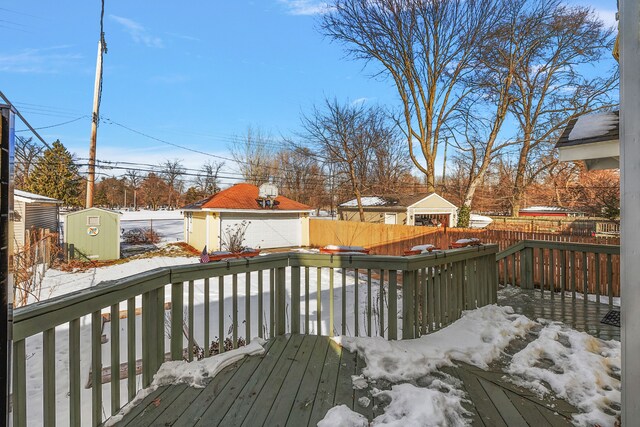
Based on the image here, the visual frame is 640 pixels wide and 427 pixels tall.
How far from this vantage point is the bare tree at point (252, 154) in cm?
2605

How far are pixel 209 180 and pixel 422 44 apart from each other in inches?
1006

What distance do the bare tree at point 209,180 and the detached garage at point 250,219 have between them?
45.0 ft

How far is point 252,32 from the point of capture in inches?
447

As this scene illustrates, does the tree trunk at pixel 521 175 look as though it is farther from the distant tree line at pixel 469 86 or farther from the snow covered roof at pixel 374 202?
the snow covered roof at pixel 374 202

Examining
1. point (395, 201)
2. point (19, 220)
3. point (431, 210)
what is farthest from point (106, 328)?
point (395, 201)

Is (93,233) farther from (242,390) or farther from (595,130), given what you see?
(595,130)

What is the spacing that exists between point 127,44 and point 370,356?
52.8 feet

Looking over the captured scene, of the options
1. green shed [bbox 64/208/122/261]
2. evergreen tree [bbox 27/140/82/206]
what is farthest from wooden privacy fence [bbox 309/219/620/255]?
evergreen tree [bbox 27/140/82/206]

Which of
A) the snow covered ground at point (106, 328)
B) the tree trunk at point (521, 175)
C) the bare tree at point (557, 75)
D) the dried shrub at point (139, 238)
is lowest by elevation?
the snow covered ground at point (106, 328)

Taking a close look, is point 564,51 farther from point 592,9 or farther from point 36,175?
point 36,175

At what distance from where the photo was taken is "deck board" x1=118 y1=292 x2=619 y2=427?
5.54 ft

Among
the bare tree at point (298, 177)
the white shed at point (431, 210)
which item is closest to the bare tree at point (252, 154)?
the bare tree at point (298, 177)

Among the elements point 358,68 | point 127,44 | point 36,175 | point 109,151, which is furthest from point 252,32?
point 36,175

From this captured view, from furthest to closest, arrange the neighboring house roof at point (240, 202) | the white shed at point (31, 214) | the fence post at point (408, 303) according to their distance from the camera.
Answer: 1. the neighboring house roof at point (240, 202)
2. the white shed at point (31, 214)
3. the fence post at point (408, 303)
